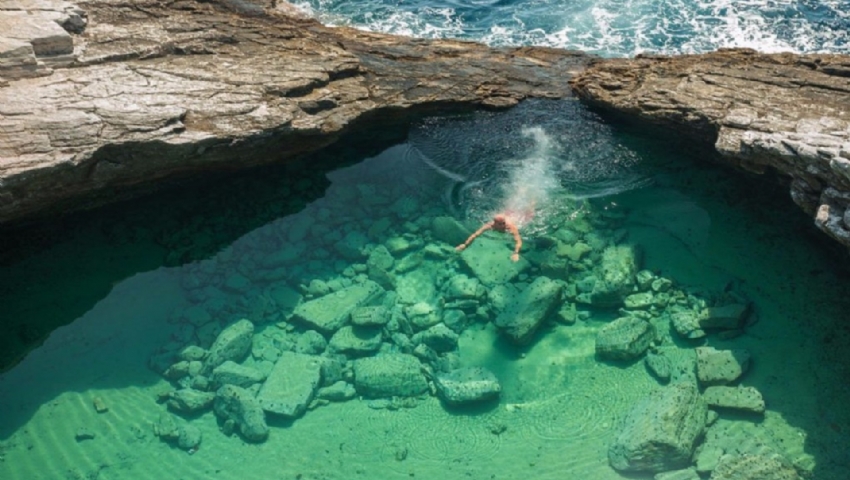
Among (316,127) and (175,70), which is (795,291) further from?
(175,70)

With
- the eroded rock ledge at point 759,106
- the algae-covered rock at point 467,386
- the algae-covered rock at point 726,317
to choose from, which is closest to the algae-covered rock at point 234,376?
the algae-covered rock at point 467,386

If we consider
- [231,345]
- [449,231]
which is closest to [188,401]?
[231,345]

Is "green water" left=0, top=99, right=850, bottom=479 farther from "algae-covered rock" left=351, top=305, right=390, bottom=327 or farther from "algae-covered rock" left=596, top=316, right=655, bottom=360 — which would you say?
"algae-covered rock" left=351, top=305, right=390, bottom=327

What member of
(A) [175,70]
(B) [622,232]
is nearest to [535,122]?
(B) [622,232]

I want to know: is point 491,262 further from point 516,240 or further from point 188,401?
point 188,401

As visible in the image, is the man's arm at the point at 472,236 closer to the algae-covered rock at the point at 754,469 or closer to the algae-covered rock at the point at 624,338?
the algae-covered rock at the point at 624,338

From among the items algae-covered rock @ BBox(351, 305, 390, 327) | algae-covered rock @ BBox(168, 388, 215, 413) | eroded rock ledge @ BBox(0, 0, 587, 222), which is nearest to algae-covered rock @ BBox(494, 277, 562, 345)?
algae-covered rock @ BBox(351, 305, 390, 327)
